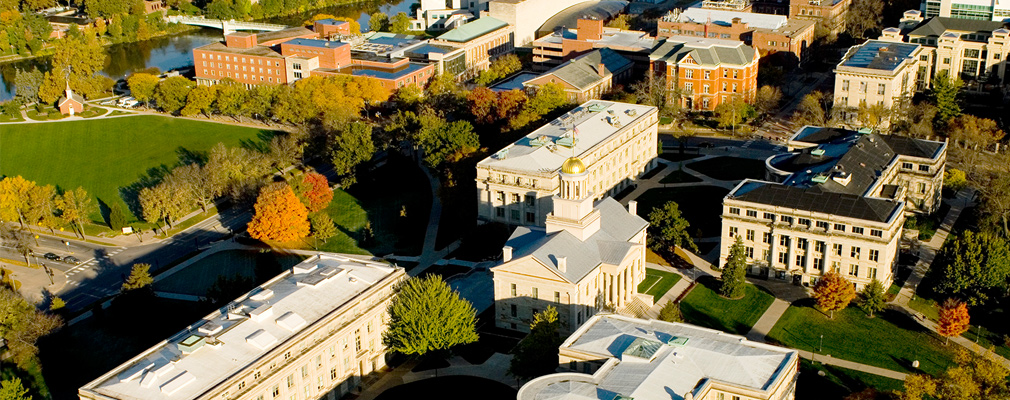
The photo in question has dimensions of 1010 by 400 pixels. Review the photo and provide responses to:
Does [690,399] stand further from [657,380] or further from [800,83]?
[800,83]

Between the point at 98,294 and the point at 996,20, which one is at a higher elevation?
the point at 996,20

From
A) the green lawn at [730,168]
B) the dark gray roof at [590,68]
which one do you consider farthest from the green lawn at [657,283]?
the dark gray roof at [590,68]

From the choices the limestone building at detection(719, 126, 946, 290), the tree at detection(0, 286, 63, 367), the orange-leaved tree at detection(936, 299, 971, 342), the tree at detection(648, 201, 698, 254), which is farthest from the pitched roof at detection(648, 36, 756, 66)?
the tree at detection(0, 286, 63, 367)

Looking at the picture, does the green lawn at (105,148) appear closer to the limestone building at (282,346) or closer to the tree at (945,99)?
the limestone building at (282,346)

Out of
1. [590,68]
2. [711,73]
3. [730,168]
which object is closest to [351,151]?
[590,68]

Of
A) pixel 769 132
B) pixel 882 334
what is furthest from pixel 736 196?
pixel 769 132

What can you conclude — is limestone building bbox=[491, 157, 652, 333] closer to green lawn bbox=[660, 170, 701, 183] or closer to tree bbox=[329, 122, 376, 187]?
green lawn bbox=[660, 170, 701, 183]
